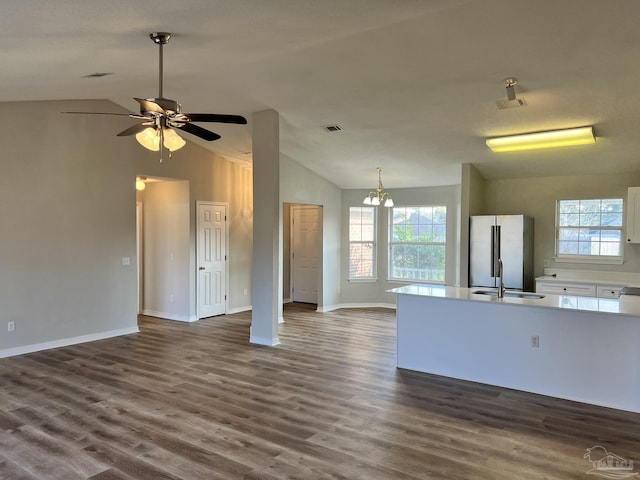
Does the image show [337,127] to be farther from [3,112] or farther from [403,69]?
Result: [3,112]

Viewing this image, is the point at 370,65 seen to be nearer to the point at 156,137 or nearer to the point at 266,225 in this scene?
the point at 156,137

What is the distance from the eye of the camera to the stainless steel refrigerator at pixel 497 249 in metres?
6.12

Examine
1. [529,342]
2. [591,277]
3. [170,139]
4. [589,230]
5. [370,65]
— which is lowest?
[529,342]

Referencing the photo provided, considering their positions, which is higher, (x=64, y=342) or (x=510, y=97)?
(x=510, y=97)

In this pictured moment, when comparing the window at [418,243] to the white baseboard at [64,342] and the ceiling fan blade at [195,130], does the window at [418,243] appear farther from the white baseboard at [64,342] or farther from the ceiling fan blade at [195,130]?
the ceiling fan blade at [195,130]

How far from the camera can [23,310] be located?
17.6 feet

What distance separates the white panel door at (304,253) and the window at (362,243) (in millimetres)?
789

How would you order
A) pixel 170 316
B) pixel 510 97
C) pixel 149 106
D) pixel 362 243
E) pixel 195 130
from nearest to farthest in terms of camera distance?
pixel 149 106 < pixel 195 130 < pixel 510 97 < pixel 170 316 < pixel 362 243

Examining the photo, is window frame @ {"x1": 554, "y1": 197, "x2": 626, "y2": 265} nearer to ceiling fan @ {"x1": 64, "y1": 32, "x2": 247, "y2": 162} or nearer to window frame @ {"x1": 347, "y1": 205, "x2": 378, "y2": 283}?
window frame @ {"x1": 347, "y1": 205, "x2": 378, "y2": 283}

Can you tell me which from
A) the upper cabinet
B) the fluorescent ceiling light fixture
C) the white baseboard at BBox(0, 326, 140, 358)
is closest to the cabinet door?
the upper cabinet

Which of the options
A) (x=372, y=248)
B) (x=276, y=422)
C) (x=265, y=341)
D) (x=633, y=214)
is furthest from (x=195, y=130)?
(x=633, y=214)

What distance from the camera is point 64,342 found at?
226 inches

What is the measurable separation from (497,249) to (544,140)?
1674 mm

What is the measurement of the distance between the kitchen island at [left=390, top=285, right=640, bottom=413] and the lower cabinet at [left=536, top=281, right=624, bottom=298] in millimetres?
1409
